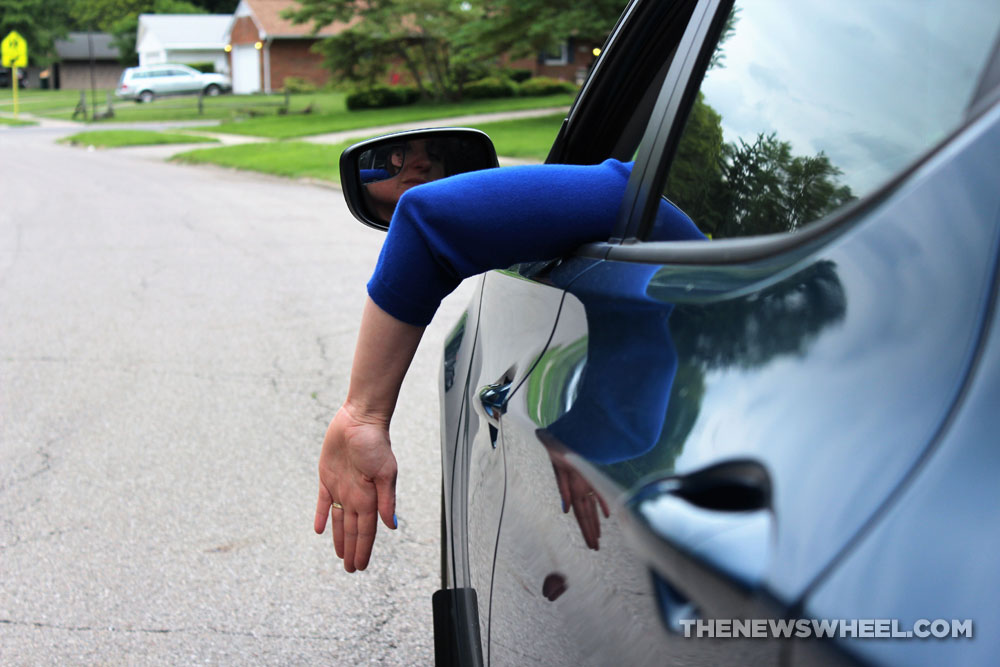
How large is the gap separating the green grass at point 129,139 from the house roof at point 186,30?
39.2 metres

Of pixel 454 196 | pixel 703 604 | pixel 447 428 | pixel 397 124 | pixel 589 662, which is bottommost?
pixel 397 124

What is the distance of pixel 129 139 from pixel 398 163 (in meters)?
31.0

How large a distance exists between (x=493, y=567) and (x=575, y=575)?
49cm

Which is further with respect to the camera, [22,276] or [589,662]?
[22,276]

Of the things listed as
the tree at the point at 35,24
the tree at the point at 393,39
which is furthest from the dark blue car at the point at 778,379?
the tree at the point at 35,24

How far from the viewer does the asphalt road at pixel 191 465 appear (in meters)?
3.08

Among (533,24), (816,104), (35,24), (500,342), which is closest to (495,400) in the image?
(500,342)

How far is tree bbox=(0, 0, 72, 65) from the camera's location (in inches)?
3081

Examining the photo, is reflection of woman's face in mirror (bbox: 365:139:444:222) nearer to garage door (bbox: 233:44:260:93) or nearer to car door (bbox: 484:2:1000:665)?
car door (bbox: 484:2:1000:665)

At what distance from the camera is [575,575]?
4.02 feet

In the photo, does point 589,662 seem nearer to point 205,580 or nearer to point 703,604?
point 703,604

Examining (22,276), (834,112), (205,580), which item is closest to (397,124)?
(22,276)

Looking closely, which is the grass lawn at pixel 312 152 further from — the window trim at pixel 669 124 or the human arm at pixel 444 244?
the window trim at pixel 669 124

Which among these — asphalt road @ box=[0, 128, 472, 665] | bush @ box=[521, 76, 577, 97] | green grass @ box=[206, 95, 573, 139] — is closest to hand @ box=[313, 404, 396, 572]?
asphalt road @ box=[0, 128, 472, 665]
